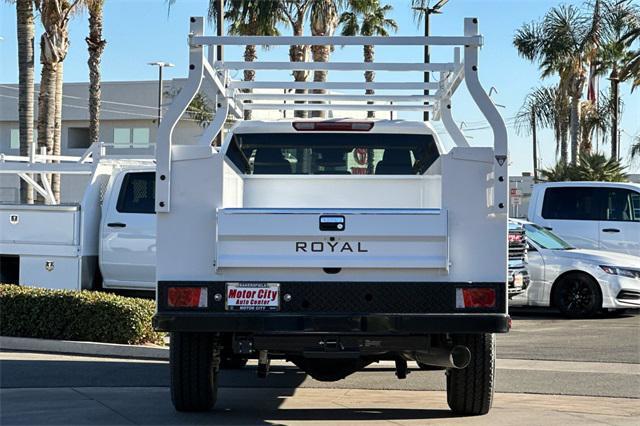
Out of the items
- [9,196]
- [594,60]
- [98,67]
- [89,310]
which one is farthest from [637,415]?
[9,196]

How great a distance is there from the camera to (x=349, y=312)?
739 cm

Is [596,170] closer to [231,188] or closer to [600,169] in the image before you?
[600,169]

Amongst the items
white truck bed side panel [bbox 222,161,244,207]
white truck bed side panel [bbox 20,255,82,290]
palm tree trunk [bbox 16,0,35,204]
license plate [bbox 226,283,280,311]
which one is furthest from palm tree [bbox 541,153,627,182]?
license plate [bbox 226,283,280,311]

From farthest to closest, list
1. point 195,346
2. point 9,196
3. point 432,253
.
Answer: point 9,196 < point 195,346 < point 432,253

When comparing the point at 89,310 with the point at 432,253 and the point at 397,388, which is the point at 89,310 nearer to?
the point at 397,388

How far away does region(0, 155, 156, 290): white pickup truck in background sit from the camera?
1270cm

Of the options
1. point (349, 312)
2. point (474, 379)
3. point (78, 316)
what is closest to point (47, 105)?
point (78, 316)

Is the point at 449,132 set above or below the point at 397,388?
above

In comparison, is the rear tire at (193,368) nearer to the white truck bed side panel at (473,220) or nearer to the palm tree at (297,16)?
the white truck bed side panel at (473,220)

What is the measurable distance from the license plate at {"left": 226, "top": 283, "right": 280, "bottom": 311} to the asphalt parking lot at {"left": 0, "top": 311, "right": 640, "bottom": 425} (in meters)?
1.09

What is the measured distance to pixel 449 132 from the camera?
33.2 feet

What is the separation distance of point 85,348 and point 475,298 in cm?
547

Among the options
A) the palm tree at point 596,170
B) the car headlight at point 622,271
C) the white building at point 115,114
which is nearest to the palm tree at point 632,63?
the palm tree at point 596,170

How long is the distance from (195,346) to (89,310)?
4.07m
